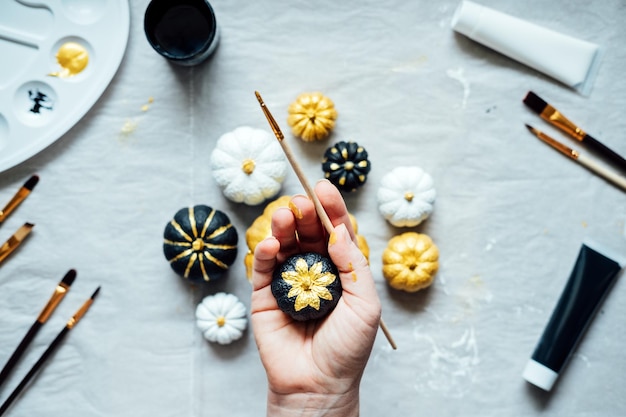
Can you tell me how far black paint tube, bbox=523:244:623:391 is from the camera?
1.52 m

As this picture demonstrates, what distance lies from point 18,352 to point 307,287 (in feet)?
2.84

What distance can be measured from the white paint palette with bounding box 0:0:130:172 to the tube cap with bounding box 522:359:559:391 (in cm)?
135

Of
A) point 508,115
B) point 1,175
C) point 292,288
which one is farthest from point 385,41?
point 1,175

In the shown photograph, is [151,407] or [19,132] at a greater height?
[19,132]

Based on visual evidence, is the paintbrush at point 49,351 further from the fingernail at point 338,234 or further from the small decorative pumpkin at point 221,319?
the fingernail at point 338,234

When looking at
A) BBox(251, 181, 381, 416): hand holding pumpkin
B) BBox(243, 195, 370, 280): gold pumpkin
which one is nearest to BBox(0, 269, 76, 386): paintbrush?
BBox(243, 195, 370, 280): gold pumpkin

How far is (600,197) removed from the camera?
62.1 inches

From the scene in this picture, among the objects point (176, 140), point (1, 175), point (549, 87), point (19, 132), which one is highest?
point (549, 87)

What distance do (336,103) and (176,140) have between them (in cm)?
44

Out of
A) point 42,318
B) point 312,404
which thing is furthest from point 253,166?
point 42,318

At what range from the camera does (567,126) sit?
1563 millimetres

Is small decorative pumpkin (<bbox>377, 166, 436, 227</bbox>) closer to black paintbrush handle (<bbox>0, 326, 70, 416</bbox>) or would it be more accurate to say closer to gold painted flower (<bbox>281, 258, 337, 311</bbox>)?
gold painted flower (<bbox>281, 258, 337, 311</bbox>)

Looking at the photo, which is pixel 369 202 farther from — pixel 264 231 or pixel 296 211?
pixel 296 211

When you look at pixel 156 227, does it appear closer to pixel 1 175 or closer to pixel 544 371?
pixel 1 175
